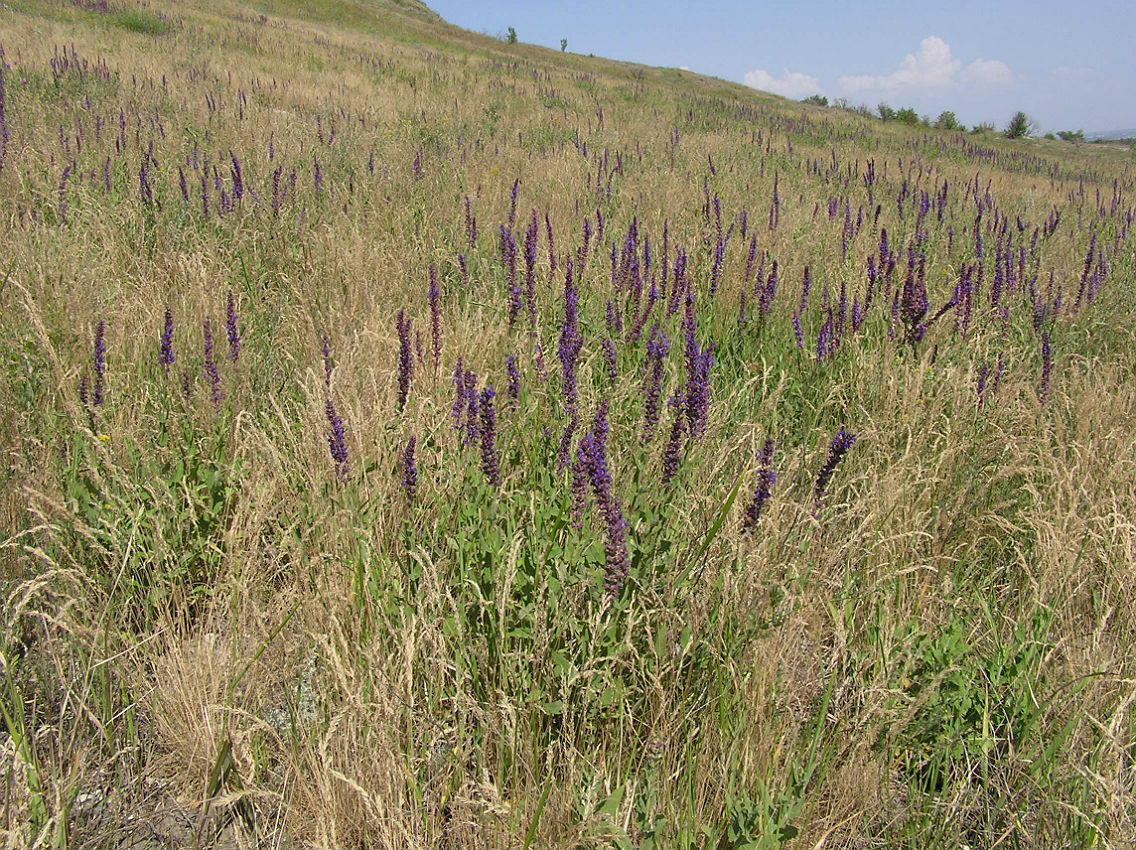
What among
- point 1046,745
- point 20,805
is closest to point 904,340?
point 1046,745

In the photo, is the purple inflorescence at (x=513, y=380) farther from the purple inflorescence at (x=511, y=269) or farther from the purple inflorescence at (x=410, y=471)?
the purple inflorescence at (x=511, y=269)

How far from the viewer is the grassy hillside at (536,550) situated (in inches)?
56.1

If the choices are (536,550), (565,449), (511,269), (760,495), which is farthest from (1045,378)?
(511,269)

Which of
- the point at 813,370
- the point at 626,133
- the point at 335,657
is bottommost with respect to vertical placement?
the point at 335,657

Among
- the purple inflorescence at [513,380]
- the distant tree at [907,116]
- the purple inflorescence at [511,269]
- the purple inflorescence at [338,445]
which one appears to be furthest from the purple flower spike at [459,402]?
the distant tree at [907,116]

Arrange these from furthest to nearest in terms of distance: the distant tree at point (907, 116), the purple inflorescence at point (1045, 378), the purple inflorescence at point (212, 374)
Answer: the distant tree at point (907, 116) < the purple inflorescence at point (1045, 378) < the purple inflorescence at point (212, 374)

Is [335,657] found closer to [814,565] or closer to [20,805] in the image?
[20,805]

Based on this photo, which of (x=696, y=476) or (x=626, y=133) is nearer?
(x=696, y=476)

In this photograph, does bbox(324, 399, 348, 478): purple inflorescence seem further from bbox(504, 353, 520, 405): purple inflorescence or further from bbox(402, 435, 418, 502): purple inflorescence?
bbox(504, 353, 520, 405): purple inflorescence

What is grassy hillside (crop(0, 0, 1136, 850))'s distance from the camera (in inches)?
56.1

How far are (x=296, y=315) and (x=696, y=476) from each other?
2338 millimetres

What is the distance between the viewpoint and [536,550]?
5.95 ft

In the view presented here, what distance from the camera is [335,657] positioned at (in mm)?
1312

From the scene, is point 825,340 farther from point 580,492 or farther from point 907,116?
point 907,116
